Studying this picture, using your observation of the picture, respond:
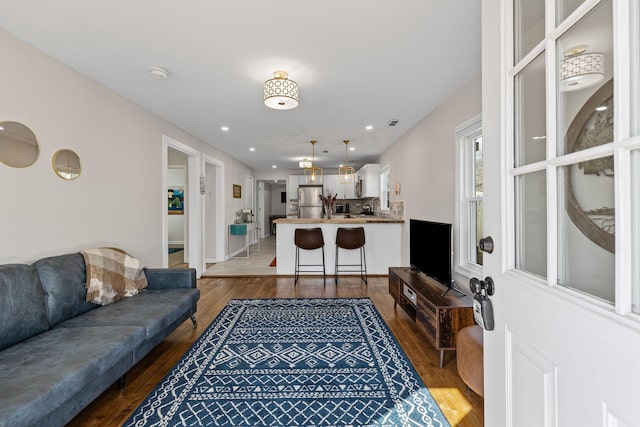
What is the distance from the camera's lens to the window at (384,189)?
21.2 ft

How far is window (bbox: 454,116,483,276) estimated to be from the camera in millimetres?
3014

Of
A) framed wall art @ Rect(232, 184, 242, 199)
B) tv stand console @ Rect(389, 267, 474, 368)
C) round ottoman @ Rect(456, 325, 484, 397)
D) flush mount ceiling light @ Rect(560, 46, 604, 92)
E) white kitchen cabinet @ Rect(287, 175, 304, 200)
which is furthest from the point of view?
white kitchen cabinet @ Rect(287, 175, 304, 200)

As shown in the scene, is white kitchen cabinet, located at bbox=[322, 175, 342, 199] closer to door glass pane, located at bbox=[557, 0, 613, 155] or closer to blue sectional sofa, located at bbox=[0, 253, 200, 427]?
blue sectional sofa, located at bbox=[0, 253, 200, 427]

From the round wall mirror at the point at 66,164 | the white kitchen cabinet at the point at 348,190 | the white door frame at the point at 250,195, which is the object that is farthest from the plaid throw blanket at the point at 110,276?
the white kitchen cabinet at the point at 348,190

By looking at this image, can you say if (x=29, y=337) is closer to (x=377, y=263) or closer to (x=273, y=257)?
(x=377, y=263)

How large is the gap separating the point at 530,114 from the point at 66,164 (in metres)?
3.35

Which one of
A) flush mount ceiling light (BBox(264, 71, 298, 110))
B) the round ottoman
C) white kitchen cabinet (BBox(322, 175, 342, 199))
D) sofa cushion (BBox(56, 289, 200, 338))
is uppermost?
flush mount ceiling light (BBox(264, 71, 298, 110))

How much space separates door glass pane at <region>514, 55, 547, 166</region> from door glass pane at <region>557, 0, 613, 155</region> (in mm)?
71

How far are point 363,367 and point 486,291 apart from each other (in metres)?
1.55

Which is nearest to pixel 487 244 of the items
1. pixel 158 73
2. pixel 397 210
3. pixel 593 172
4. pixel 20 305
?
pixel 593 172

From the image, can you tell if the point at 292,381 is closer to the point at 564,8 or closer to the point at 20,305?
the point at 20,305

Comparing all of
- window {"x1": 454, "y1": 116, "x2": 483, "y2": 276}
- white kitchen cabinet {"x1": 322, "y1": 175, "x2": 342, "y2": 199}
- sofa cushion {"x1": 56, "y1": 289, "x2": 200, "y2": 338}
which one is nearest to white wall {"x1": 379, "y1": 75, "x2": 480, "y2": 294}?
window {"x1": 454, "y1": 116, "x2": 483, "y2": 276}

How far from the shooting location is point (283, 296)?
4145mm

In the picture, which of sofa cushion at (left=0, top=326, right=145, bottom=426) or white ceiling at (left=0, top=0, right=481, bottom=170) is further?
white ceiling at (left=0, top=0, right=481, bottom=170)
